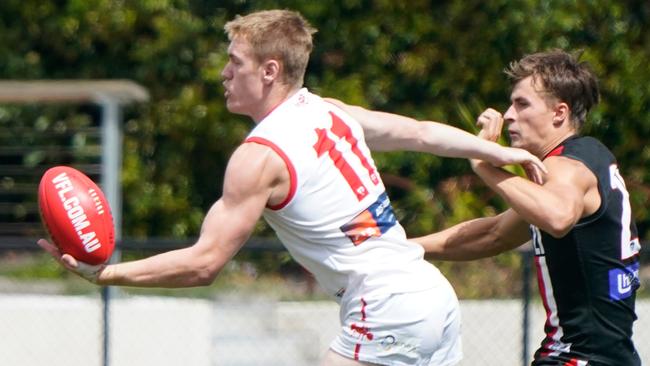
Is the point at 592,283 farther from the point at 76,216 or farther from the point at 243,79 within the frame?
the point at 76,216

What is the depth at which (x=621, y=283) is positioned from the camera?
4535mm

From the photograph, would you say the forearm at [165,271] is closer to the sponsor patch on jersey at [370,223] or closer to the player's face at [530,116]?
the sponsor patch on jersey at [370,223]

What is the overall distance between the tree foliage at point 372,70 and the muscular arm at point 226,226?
683 centimetres

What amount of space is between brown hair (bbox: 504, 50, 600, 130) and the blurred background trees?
623 centimetres

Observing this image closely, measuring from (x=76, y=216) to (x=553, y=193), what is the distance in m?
1.44

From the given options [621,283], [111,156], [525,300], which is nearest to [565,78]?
[621,283]

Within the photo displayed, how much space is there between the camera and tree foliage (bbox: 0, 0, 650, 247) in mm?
11164

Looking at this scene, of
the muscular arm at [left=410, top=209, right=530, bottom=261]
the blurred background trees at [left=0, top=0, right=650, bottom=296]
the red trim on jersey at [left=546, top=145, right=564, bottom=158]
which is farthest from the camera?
the blurred background trees at [left=0, top=0, right=650, bottom=296]

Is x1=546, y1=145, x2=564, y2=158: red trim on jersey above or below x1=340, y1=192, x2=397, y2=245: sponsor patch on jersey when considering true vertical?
above

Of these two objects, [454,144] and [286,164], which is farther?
[454,144]

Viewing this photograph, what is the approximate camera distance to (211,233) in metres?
4.11

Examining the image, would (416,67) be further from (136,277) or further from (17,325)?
(136,277)

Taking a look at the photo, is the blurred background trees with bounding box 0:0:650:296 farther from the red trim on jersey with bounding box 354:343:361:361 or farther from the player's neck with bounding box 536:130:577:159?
the red trim on jersey with bounding box 354:343:361:361

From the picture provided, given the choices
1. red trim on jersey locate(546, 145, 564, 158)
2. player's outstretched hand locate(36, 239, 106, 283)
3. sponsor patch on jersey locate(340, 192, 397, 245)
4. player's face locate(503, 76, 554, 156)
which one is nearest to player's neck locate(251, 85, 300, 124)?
sponsor patch on jersey locate(340, 192, 397, 245)
